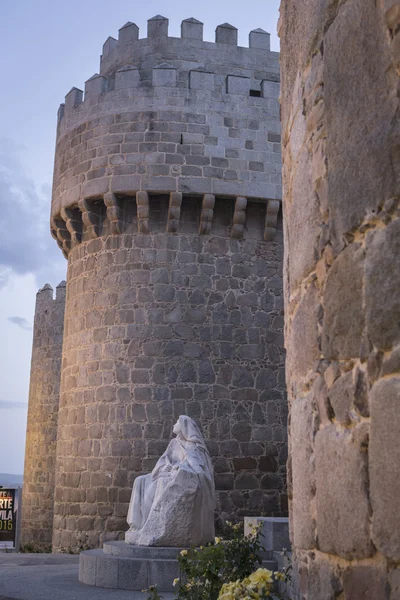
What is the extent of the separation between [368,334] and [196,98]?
10.4 metres

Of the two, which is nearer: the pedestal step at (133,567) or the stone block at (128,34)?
the pedestal step at (133,567)

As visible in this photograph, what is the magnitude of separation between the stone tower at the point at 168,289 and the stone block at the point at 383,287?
899 centimetres

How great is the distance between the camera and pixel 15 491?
13.2 m

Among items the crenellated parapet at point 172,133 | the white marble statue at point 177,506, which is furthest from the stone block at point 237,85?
the white marble statue at point 177,506

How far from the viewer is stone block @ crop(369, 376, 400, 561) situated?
1.79m

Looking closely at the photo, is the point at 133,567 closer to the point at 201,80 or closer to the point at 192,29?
the point at 201,80

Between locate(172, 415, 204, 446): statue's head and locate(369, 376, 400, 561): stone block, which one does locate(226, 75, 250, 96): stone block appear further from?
locate(369, 376, 400, 561): stone block

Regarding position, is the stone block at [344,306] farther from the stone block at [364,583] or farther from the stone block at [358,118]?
the stone block at [364,583]

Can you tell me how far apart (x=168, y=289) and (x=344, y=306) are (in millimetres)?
9194

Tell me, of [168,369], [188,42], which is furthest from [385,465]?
[188,42]

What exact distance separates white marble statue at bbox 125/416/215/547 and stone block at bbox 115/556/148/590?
0.33 meters

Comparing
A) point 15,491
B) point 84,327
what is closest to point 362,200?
point 84,327

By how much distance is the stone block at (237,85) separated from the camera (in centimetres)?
1197

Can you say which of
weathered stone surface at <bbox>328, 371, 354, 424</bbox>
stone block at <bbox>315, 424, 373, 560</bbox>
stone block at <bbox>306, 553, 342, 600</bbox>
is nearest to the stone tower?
stone block at <bbox>306, 553, 342, 600</bbox>
